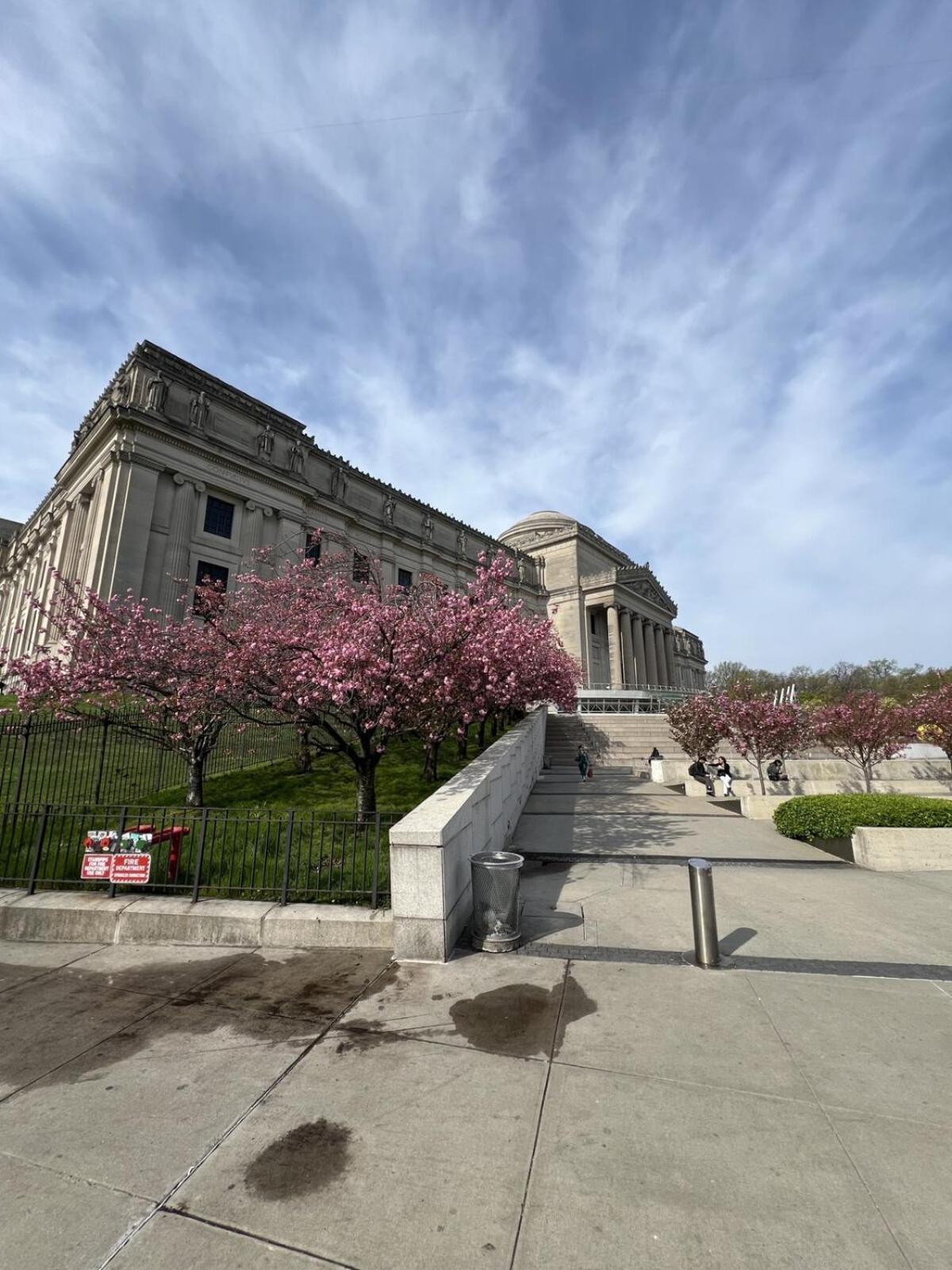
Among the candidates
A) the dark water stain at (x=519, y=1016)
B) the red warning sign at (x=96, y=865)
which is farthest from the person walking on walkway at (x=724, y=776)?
the red warning sign at (x=96, y=865)

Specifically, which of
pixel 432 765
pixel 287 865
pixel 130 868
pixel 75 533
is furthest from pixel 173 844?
pixel 75 533

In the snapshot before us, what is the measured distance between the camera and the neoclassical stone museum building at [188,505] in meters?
32.1

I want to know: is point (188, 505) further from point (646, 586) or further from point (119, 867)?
point (646, 586)

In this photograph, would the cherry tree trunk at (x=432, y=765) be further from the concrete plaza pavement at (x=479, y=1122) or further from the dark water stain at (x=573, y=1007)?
the dark water stain at (x=573, y=1007)

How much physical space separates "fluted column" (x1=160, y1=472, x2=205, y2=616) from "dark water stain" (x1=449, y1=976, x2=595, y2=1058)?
1301 inches

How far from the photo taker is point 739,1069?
145 inches

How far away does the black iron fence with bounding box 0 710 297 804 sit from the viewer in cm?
1094

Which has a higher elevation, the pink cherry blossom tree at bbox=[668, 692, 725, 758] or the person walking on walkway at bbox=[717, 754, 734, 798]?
the pink cherry blossom tree at bbox=[668, 692, 725, 758]

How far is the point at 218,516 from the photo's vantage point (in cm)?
3722

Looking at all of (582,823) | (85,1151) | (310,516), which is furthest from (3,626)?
(85,1151)

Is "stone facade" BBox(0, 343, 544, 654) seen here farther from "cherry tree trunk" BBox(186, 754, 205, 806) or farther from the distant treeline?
the distant treeline

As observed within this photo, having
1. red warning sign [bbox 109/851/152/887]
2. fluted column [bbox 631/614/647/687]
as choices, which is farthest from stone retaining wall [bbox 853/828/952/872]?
fluted column [bbox 631/614/647/687]

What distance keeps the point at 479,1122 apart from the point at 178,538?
36.8 m

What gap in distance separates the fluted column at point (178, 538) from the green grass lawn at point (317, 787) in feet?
Result: 69.1
